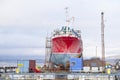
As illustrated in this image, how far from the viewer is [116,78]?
65.8 m

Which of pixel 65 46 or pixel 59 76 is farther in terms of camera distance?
pixel 65 46

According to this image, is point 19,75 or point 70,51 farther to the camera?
point 70,51

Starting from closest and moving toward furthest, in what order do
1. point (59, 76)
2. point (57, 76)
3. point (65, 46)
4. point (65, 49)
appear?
point (57, 76) → point (59, 76) → point (65, 49) → point (65, 46)

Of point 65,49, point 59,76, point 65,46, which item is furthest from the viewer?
point 65,46

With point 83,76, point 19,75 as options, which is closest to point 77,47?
point 83,76

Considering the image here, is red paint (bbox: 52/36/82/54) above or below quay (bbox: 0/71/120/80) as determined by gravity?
above

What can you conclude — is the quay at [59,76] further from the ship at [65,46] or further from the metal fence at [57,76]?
the ship at [65,46]

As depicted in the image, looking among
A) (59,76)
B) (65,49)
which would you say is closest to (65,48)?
(65,49)

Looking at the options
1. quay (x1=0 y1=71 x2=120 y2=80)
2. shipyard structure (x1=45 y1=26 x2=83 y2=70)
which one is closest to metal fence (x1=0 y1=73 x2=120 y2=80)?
quay (x1=0 y1=71 x2=120 y2=80)

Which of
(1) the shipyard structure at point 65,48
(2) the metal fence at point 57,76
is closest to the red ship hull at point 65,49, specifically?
(1) the shipyard structure at point 65,48

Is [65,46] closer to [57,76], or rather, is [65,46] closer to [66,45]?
[66,45]

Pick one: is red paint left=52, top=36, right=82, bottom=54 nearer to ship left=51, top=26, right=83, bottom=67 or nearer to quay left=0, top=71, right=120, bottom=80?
ship left=51, top=26, right=83, bottom=67

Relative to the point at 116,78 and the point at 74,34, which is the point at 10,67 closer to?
the point at 74,34

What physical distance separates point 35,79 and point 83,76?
959 cm
